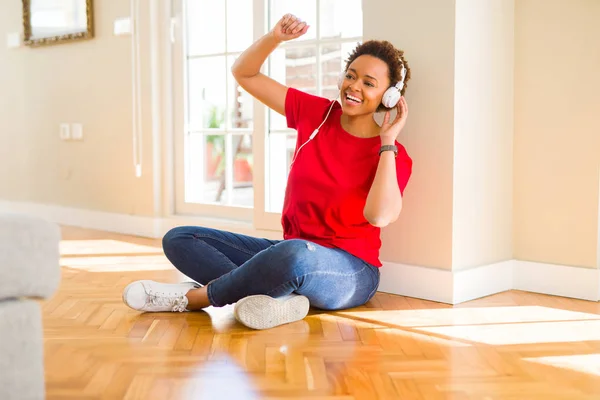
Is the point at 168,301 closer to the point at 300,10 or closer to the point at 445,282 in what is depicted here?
the point at 445,282

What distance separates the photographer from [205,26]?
14.2ft

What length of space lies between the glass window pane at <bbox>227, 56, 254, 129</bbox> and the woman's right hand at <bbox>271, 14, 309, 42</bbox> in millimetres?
1492

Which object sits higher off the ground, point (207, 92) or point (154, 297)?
point (207, 92)

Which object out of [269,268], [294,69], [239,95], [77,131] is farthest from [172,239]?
[77,131]

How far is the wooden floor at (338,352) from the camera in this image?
6.05 feet

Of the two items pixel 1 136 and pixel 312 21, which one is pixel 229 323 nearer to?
pixel 312 21

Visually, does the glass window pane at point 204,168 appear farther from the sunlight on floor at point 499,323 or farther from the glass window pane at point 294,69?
the sunlight on floor at point 499,323

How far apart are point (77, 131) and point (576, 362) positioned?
3.81 metres

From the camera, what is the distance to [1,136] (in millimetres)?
5707

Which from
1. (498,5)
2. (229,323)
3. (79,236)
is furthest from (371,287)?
(79,236)

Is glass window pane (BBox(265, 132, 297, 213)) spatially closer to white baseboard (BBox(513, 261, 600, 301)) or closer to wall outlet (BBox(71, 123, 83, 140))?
white baseboard (BBox(513, 261, 600, 301))

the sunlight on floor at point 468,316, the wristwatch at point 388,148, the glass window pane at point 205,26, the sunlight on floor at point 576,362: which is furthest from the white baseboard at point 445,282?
the glass window pane at point 205,26

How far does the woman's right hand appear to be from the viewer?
2.60 meters

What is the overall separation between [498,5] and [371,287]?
122cm
